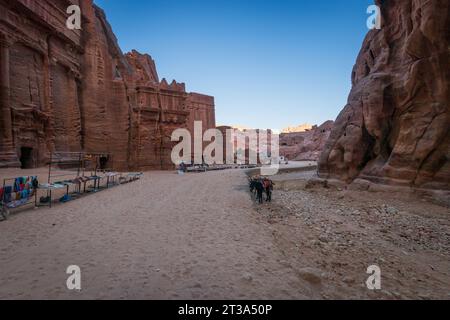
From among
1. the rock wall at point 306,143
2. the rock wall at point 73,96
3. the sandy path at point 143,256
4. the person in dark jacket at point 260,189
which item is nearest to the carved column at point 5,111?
the rock wall at point 73,96

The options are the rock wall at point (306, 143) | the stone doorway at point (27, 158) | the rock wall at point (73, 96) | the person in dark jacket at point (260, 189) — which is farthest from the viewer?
the rock wall at point (306, 143)

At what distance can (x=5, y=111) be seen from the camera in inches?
614

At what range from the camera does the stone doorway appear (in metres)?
17.8

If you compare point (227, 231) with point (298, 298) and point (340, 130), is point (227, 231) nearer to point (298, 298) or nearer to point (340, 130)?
point (298, 298)

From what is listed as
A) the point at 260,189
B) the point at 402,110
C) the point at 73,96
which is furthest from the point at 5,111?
the point at 402,110

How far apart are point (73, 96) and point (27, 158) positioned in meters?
8.12

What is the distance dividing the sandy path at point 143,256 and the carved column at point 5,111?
11130 mm

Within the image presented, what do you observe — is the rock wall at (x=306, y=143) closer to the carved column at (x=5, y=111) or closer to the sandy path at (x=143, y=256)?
the carved column at (x=5, y=111)

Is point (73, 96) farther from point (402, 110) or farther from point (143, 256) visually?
point (402, 110)

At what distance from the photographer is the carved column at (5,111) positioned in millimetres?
15359

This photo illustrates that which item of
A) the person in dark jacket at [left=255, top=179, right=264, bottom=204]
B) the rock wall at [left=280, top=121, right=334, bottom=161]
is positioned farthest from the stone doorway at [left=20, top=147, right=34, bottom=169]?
the rock wall at [left=280, top=121, right=334, bottom=161]

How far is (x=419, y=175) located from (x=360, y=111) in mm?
6553

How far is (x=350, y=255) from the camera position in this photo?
5508mm

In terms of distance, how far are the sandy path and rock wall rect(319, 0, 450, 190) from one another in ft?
33.2
